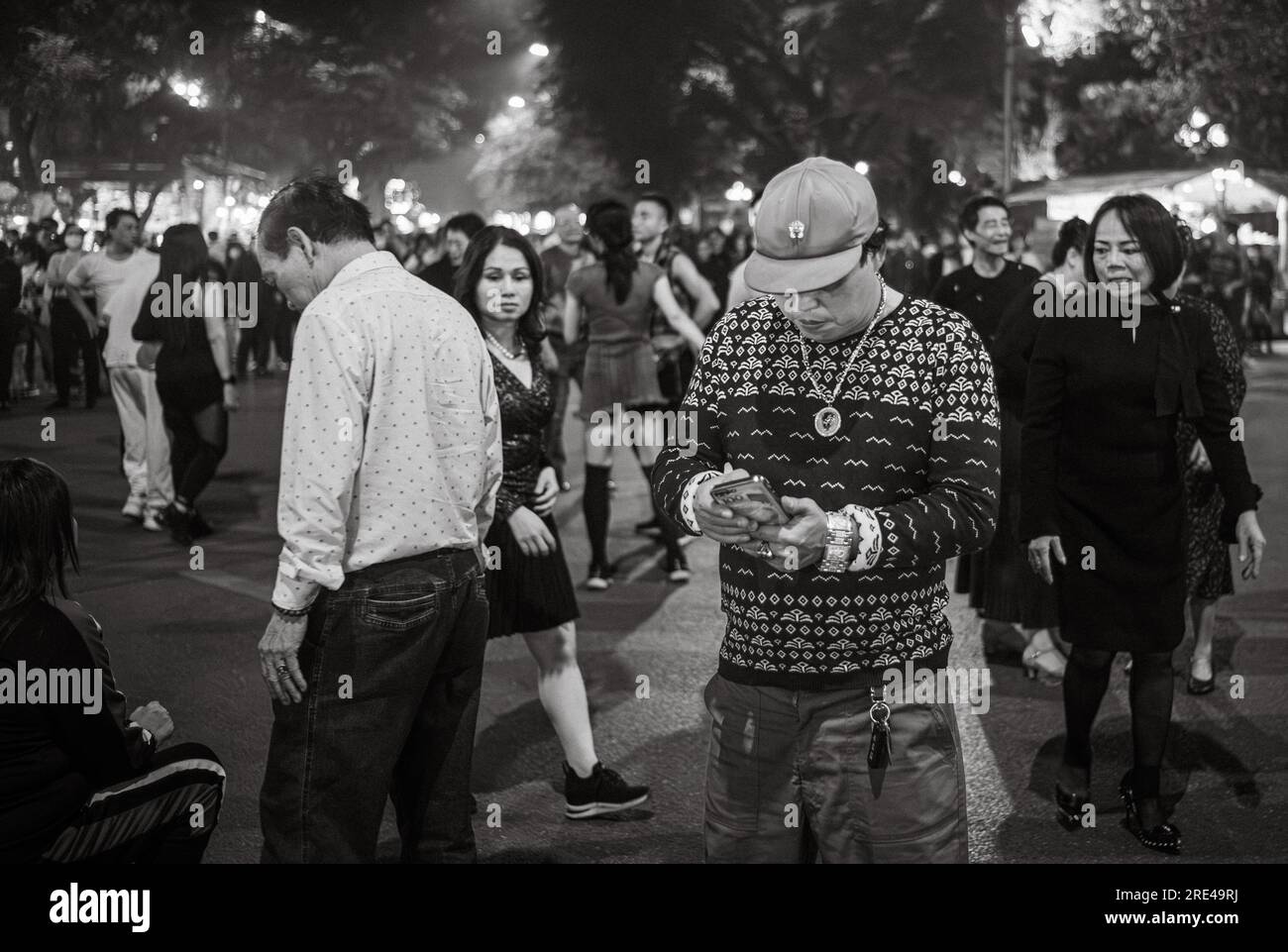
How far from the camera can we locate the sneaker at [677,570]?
7.75 m

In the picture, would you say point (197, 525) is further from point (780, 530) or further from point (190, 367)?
point (780, 530)

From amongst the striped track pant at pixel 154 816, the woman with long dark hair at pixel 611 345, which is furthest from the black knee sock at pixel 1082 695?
the woman with long dark hair at pixel 611 345

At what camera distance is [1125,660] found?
621cm

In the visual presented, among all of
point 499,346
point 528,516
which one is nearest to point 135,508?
point 499,346

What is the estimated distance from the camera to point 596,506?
7559mm

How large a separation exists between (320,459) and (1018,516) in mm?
3815

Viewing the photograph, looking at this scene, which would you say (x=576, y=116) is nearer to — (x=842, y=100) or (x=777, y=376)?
(x=842, y=100)

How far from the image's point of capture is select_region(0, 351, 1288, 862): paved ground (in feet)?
14.2

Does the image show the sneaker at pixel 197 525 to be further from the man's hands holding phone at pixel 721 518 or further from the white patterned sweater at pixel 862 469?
the man's hands holding phone at pixel 721 518

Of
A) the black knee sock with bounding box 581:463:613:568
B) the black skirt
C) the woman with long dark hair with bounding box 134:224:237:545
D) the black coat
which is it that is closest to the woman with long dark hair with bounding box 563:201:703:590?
the black knee sock with bounding box 581:463:613:568

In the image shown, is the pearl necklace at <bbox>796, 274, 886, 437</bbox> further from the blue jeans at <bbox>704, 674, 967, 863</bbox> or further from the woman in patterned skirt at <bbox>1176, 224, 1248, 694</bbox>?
the woman in patterned skirt at <bbox>1176, 224, 1248, 694</bbox>

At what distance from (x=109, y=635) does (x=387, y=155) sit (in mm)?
48426

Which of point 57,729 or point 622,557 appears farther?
point 622,557
